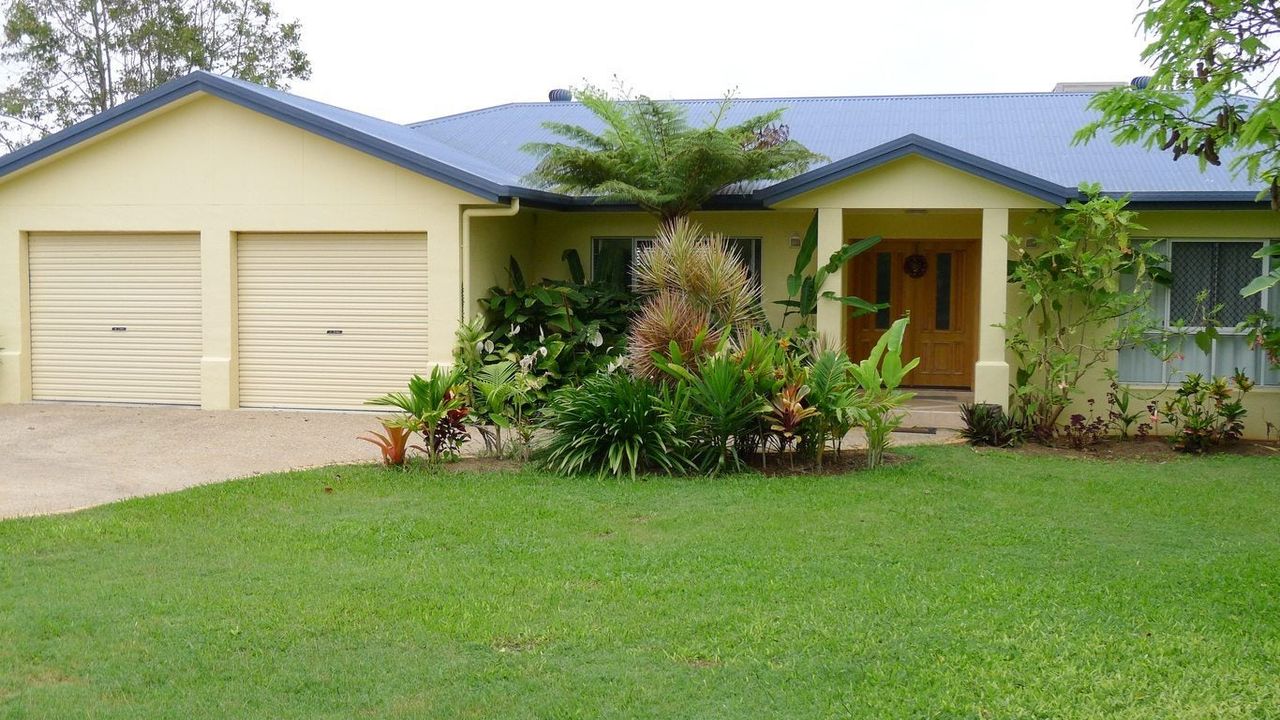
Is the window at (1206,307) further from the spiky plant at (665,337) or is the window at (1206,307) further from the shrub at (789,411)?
the spiky plant at (665,337)

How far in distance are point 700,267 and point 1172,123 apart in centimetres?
547

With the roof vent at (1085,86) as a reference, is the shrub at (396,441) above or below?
below

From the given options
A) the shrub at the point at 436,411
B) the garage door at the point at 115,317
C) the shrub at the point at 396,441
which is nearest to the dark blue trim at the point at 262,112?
the garage door at the point at 115,317

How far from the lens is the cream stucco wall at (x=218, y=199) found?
15.1m

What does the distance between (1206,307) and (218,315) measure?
12.2 metres

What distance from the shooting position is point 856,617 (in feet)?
21.7

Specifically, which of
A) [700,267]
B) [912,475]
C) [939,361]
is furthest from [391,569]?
[939,361]

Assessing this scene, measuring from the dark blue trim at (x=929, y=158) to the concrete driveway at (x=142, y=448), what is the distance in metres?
5.89

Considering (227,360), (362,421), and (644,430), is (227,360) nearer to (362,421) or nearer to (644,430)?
(362,421)

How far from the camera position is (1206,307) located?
14953mm

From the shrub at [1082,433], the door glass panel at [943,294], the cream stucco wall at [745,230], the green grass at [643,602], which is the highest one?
the cream stucco wall at [745,230]

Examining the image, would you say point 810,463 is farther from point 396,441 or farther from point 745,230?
point 745,230

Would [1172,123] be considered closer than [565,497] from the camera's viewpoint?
Yes

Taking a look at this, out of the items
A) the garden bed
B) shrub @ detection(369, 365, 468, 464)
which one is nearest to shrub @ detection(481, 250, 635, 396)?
shrub @ detection(369, 365, 468, 464)
